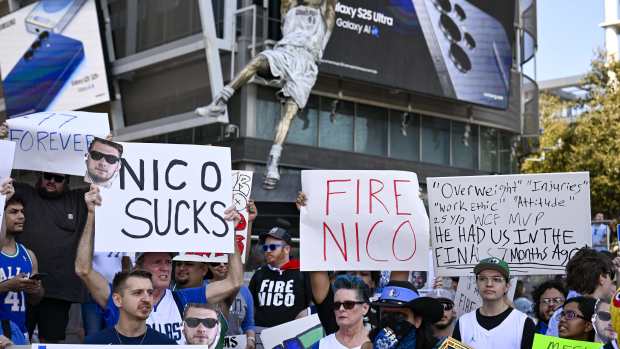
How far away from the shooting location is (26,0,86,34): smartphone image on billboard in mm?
29438

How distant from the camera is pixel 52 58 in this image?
30172 mm

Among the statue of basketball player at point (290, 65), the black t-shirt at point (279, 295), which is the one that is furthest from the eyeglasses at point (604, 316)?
the statue of basketball player at point (290, 65)

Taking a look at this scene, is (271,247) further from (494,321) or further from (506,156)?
(506,156)

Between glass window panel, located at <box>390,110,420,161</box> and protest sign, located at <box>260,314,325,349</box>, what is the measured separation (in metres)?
21.8

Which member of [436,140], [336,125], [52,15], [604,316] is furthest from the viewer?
[52,15]

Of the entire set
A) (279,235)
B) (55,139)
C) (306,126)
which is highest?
(306,126)

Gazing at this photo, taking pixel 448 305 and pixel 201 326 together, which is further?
pixel 448 305

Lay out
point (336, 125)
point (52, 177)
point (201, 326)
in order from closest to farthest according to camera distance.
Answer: point (201, 326), point (52, 177), point (336, 125)

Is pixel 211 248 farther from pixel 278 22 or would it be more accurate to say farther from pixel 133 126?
pixel 133 126

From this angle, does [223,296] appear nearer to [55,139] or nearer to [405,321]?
[405,321]

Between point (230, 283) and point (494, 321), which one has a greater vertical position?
point (230, 283)

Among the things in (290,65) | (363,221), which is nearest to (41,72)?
(290,65)

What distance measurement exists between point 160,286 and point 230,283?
0.48 meters

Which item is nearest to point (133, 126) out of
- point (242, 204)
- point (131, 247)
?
point (242, 204)
